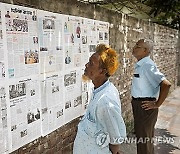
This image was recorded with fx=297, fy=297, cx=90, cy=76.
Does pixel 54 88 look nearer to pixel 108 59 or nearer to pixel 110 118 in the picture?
pixel 108 59

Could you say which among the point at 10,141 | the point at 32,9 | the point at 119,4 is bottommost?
the point at 10,141

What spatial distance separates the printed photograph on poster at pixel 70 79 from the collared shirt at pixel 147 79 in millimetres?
913

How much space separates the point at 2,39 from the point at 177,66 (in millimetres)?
11234

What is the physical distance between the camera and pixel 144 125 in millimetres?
4055

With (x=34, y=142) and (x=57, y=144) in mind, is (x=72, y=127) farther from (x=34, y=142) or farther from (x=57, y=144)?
(x=34, y=142)

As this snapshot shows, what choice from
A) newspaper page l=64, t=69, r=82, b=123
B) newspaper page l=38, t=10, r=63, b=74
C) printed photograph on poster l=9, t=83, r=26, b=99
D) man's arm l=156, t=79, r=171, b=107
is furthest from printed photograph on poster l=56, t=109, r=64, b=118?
man's arm l=156, t=79, r=171, b=107

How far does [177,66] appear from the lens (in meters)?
12.7

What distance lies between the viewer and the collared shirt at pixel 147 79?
3.88 metres

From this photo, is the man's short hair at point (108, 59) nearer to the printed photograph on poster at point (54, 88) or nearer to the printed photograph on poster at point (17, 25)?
the printed photograph on poster at point (17, 25)

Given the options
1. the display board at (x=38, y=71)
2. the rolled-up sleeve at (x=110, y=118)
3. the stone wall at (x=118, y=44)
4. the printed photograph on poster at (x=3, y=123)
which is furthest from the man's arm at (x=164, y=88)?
the printed photograph on poster at (x=3, y=123)


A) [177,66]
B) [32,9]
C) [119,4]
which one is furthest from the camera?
[177,66]

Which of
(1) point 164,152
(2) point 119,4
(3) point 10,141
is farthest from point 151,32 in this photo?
(3) point 10,141

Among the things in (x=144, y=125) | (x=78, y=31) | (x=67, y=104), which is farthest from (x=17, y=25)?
(x=144, y=125)

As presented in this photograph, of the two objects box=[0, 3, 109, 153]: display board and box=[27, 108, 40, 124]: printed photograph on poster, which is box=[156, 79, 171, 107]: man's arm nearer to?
box=[0, 3, 109, 153]: display board
